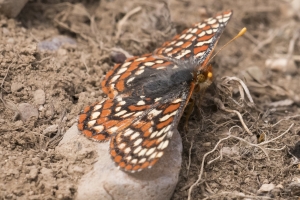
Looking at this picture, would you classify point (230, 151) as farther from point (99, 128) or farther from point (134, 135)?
point (99, 128)

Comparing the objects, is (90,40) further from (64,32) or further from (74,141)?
(74,141)

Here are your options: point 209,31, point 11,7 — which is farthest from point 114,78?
point 11,7

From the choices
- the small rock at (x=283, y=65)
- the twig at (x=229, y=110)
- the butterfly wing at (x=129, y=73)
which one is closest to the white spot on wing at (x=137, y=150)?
the butterfly wing at (x=129, y=73)

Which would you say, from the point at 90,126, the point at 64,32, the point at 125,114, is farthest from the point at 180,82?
the point at 64,32

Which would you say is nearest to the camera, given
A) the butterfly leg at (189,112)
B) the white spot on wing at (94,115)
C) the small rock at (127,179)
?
the small rock at (127,179)

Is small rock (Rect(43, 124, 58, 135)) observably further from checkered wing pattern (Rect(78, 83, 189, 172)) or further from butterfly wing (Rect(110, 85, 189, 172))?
butterfly wing (Rect(110, 85, 189, 172))

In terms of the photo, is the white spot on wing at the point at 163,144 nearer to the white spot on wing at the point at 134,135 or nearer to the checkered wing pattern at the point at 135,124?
the checkered wing pattern at the point at 135,124
